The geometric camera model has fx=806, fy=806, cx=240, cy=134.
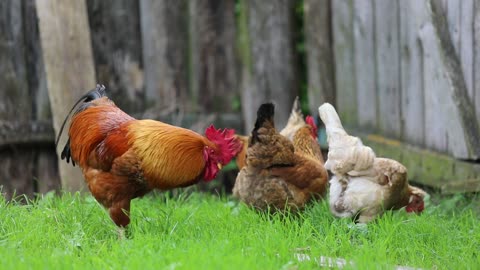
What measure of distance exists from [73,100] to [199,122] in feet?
5.24

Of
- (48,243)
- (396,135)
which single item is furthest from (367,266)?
(396,135)

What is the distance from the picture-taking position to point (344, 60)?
8133 millimetres

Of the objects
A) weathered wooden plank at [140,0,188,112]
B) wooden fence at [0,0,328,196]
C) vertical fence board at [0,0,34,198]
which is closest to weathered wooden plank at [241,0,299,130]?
wooden fence at [0,0,328,196]

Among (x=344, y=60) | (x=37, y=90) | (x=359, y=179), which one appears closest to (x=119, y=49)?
(x=37, y=90)

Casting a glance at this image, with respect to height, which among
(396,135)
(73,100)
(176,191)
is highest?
(73,100)

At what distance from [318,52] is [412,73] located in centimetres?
123

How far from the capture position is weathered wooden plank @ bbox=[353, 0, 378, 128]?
7.80 m

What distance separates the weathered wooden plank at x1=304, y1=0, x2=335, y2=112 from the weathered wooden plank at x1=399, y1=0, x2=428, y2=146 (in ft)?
3.28

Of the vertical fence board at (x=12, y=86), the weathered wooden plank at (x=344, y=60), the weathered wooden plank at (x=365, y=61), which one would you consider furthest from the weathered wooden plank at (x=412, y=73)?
the vertical fence board at (x=12, y=86)

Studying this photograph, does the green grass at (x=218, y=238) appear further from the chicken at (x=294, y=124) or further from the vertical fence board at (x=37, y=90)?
the vertical fence board at (x=37, y=90)

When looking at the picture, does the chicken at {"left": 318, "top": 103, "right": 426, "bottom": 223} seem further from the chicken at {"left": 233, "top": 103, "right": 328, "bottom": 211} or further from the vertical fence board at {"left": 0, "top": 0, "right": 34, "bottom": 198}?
the vertical fence board at {"left": 0, "top": 0, "right": 34, "bottom": 198}

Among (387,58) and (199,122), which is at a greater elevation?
(387,58)

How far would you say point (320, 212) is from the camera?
6.36 m

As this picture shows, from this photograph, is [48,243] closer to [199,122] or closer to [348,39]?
[199,122]
